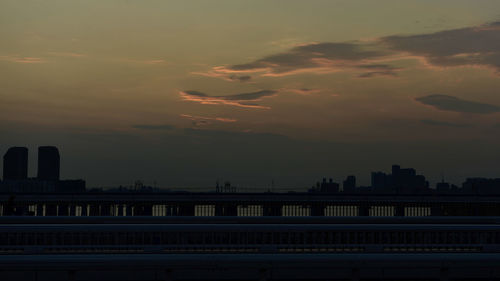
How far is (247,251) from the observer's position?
2462 centimetres

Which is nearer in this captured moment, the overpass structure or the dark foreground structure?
the dark foreground structure

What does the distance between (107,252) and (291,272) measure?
7.15 meters

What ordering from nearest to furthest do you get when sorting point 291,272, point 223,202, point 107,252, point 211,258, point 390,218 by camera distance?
point 211,258 → point 291,272 → point 107,252 → point 390,218 → point 223,202

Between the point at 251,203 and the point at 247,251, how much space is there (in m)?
34.9

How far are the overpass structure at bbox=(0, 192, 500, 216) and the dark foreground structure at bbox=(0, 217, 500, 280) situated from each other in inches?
1100

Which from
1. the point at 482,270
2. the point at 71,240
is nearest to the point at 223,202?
the point at 71,240

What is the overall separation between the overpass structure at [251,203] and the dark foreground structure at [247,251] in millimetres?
27935

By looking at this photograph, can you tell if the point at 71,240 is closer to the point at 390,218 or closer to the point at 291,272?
the point at 291,272

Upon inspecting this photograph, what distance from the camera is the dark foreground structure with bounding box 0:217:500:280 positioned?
64.6 ft

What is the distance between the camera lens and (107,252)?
2448 centimetres

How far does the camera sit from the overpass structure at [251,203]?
58750 mm

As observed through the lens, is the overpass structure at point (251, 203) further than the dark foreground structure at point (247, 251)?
Yes

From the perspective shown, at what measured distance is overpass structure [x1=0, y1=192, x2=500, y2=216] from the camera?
5875 centimetres

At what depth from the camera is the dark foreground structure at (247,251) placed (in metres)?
19.7
